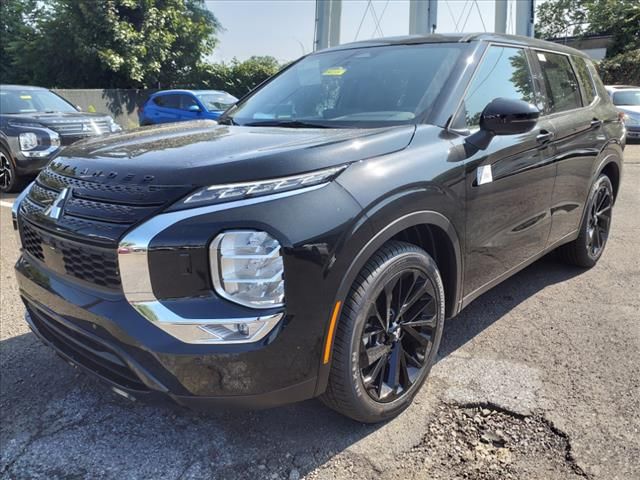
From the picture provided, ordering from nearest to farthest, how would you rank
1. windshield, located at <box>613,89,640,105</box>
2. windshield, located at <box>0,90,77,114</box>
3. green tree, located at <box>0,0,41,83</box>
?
windshield, located at <box>0,90,77,114</box> < windshield, located at <box>613,89,640,105</box> < green tree, located at <box>0,0,41,83</box>

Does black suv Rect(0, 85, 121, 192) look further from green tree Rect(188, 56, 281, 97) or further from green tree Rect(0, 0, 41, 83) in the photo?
green tree Rect(0, 0, 41, 83)

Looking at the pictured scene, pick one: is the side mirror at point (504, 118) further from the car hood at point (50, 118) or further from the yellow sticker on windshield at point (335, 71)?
the car hood at point (50, 118)

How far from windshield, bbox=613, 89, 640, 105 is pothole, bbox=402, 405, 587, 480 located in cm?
1443

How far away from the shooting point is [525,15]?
20.3 metres

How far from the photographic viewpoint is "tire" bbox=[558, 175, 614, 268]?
4.23m

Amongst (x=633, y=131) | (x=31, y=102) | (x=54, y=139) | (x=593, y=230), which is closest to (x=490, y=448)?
(x=593, y=230)

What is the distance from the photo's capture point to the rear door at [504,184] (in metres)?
2.81

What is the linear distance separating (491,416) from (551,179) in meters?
1.66

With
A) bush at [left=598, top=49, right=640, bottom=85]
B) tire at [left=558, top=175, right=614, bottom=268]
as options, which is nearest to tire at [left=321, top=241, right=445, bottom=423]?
tire at [left=558, top=175, right=614, bottom=268]

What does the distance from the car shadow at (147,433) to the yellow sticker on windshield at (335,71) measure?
1.93 m

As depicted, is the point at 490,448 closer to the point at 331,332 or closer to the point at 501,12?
the point at 331,332

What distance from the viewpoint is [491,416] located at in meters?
2.56

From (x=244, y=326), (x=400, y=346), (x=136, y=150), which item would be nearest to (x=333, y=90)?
(x=136, y=150)

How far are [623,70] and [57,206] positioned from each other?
96.3 ft
